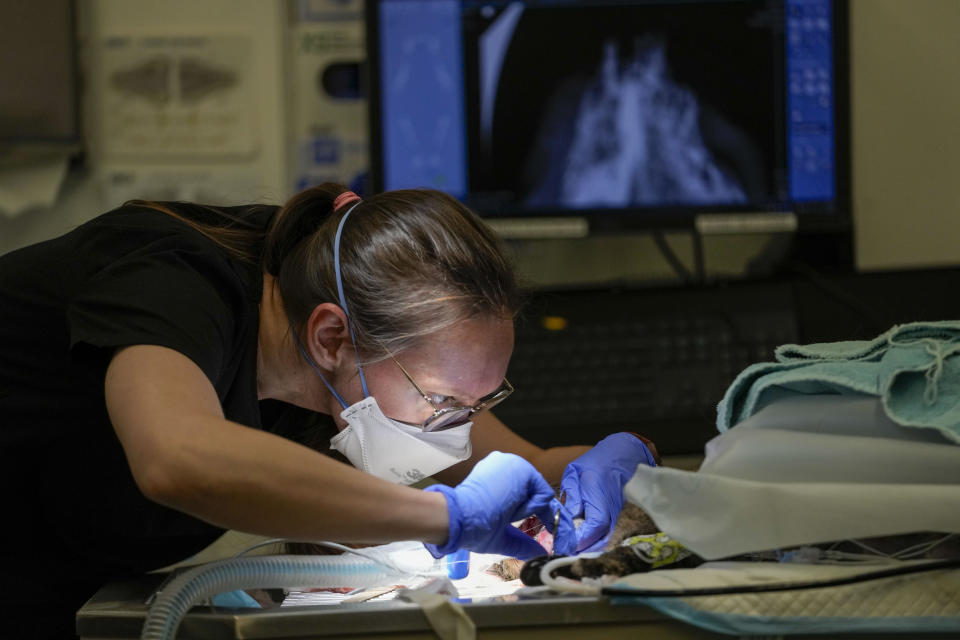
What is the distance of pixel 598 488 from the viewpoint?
1112 millimetres

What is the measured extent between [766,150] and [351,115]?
73 cm

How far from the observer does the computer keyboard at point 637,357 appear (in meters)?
1.54

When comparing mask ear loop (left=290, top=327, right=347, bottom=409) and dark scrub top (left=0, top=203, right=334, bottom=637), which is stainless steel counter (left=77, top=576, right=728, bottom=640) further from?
mask ear loop (left=290, top=327, right=347, bottom=409)

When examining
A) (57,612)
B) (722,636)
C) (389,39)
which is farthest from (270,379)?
(389,39)

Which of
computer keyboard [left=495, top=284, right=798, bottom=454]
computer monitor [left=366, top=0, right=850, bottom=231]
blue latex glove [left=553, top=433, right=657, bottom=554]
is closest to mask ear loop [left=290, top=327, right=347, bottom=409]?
blue latex glove [left=553, top=433, right=657, bottom=554]

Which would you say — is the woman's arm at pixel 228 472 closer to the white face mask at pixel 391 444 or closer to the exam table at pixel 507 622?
the exam table at pixel 507 622

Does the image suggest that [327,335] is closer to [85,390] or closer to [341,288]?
[341,288]

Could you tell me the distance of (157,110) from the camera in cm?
194

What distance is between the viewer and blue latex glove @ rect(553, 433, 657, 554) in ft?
3.38

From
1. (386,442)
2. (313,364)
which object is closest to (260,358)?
(313,364)

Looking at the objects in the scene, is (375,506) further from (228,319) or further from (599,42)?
(599,42)

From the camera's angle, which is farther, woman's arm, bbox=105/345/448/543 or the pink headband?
the pink headband

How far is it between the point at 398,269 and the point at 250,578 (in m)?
0.35

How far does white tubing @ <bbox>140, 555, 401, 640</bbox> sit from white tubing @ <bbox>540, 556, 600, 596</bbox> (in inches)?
7.3
